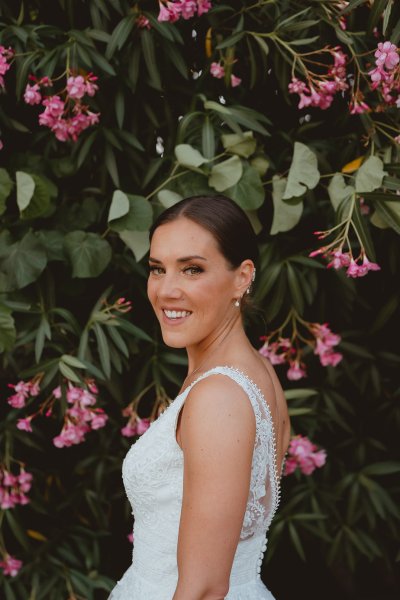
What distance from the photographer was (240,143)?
2.50 m

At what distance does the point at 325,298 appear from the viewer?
112 inches

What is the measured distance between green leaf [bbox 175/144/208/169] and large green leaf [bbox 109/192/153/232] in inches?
7.3

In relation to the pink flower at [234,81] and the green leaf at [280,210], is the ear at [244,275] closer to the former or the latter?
the green leaf at [280,210]

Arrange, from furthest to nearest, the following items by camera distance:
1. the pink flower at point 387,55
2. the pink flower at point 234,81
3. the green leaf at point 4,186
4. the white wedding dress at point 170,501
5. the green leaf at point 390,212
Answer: the pink flower at point 234,81 → the green leaf at point 4,186 → the green leaf at point 390,212 → the pink flower at point 387,55 → the white wedding dress at point 170,501

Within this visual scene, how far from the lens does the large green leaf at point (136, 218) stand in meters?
2.41

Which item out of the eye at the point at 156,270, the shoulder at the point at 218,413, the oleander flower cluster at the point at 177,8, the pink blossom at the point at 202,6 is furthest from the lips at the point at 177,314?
the pink blossom at the point at 202,6

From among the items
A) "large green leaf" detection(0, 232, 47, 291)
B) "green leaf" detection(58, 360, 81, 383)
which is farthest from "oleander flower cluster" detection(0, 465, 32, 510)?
"large green leaf" detection(0, 232, 47, 291)

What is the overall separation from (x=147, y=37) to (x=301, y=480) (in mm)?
1822

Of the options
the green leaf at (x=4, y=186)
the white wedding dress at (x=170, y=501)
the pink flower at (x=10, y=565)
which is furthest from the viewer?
the pink flower at (x=10, y=565)

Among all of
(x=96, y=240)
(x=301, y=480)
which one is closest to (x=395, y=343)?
(x=301, y=480)

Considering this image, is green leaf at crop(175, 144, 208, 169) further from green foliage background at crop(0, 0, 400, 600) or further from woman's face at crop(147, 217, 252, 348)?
woman's face at crop(147, 217, 252, 348)

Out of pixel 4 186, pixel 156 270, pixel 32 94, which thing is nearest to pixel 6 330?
pixel 4 186

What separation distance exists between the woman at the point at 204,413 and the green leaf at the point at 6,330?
2.81ft

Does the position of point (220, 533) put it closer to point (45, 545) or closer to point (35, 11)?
point (45, 545)
